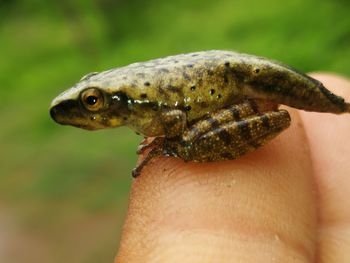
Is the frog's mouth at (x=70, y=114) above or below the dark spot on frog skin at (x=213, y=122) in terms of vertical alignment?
below

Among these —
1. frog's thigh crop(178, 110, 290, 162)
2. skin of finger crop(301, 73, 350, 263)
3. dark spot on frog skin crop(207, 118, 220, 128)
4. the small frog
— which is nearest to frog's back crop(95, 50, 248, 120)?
the small frog

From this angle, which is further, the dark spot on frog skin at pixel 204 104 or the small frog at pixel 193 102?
the dark spot on frog skin at pixel 204 104

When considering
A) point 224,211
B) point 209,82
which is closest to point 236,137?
point 209,82

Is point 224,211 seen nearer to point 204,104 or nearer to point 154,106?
point 204,104

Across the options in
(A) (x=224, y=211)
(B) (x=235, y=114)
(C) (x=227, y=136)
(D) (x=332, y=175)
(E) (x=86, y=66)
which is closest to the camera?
(A) (x=224, y=211)

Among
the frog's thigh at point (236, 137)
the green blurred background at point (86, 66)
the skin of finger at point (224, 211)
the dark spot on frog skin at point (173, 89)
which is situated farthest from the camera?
the green blurred background at point (86, 66)

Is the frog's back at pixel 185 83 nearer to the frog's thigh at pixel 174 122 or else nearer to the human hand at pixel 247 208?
the frog's thigh at pixel 174 122

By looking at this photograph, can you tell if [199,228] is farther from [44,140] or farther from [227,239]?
[44,140]

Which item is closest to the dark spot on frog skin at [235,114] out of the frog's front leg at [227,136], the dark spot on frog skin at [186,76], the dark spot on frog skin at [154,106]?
the frog's front leg at [227,136]

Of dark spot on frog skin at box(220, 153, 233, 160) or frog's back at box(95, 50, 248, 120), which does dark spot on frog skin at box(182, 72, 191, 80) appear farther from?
dark spot on frog skin at box(220, 153, 233, 160)
